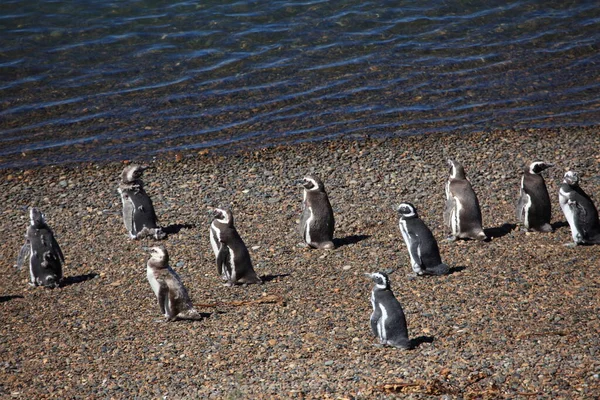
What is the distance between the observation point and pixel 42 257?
33.2 ft

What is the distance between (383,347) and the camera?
802 cm

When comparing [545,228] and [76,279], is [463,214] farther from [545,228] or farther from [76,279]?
[76,279]

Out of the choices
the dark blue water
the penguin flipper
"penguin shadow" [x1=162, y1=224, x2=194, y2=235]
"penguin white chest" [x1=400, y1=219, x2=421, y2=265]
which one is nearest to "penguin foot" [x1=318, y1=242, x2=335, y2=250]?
"penguin white chest" [x1=400, y1=219, x2=421, y2=265]

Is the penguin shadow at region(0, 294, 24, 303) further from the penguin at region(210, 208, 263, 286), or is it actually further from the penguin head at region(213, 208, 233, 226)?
the penguin head at region(213, 208, 233, 226)

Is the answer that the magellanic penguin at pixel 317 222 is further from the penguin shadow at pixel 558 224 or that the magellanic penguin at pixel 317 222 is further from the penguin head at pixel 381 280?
the penguin shadow at pixel 558 224

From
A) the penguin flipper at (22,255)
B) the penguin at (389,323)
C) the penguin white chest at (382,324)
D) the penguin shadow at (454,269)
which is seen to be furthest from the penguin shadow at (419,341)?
the penguin flipper at (22,255)

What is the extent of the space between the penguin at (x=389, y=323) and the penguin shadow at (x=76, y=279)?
157 inches

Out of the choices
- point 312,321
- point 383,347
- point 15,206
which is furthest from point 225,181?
point 383,347

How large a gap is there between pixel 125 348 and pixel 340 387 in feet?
7.79

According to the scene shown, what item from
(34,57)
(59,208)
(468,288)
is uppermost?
(34,57)

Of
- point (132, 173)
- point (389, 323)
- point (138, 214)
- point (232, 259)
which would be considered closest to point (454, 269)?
point (389, 323)

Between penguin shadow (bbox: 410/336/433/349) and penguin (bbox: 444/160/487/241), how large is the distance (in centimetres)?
277

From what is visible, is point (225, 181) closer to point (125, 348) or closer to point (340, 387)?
point (125, 348)

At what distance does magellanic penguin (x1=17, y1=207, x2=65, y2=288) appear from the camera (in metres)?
10.2
